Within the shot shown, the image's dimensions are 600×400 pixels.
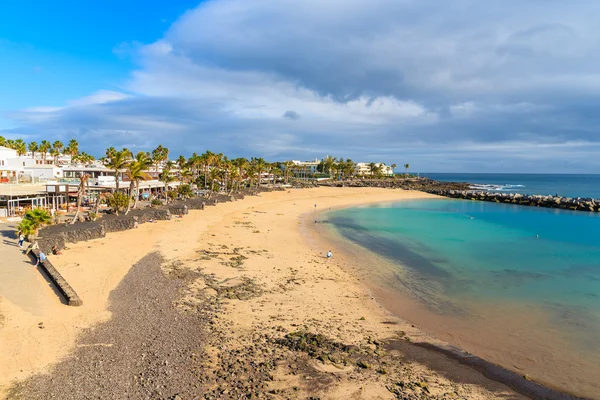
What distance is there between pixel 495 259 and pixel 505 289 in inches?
351

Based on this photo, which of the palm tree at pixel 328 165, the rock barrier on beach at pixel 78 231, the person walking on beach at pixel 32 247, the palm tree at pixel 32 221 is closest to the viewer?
the rock barrier on beach at pixel 78 231

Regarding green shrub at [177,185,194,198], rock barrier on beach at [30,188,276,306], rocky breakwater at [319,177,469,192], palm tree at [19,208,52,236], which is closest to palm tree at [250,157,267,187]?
rocky breakwater at [319,177,469,192]

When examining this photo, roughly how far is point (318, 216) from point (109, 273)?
36.1 meters

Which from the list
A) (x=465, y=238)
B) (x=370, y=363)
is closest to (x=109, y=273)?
(x=370, y=363)

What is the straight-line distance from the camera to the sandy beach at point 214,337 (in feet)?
31.7

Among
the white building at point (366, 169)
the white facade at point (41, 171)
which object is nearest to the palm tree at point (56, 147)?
the white facade at point (41, 171)

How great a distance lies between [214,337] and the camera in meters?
12.3

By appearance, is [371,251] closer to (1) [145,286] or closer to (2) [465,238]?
(2) [465,238]

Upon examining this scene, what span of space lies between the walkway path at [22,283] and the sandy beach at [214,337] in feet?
0.66

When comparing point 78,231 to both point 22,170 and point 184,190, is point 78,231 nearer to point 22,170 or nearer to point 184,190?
point 22,170

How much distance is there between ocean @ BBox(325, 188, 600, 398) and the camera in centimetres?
1310

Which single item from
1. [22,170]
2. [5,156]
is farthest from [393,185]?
[5,156]

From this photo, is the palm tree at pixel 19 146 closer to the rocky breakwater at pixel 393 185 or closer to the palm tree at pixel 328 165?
the rocky breakwater at pixel 393 185

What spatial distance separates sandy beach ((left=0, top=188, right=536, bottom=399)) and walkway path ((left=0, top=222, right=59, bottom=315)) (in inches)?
7.9
